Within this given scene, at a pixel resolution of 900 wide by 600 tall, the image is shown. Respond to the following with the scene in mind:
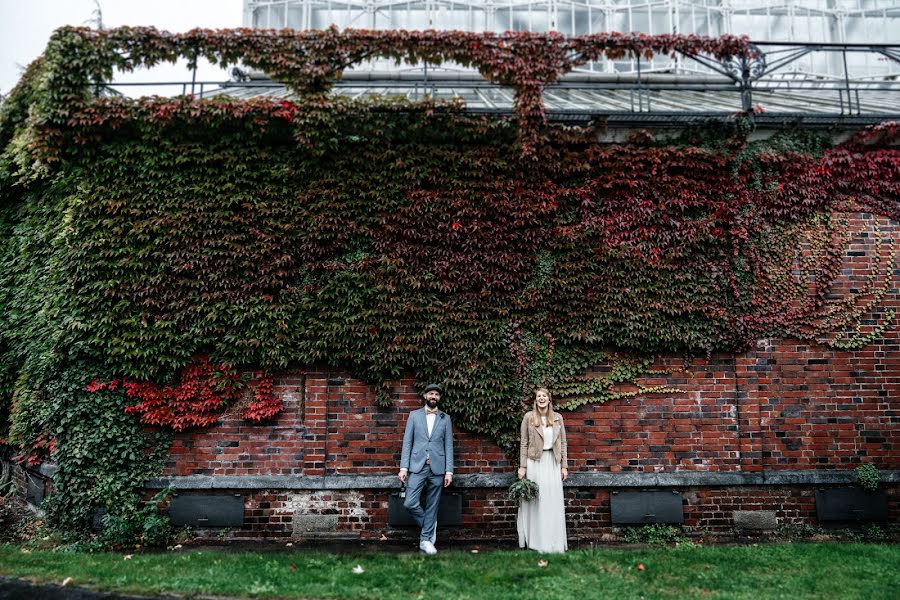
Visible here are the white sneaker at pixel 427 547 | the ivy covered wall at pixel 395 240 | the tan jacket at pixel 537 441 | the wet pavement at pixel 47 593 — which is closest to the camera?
the wet pavement at pixel 47 593

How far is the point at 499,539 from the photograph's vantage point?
759cm

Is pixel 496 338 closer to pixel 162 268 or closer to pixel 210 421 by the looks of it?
pixel 210 421

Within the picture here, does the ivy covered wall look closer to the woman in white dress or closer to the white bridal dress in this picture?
the woman in white dress

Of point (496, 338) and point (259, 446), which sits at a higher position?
point (496, 338)

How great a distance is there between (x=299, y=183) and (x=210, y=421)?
139 inches

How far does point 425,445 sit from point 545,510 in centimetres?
168

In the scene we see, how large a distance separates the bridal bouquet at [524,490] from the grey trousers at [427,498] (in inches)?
35.9

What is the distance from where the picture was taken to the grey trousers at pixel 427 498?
7078 millimetres

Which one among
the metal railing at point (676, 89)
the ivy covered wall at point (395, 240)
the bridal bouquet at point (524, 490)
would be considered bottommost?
the bridal bouquet at point (524, 490)

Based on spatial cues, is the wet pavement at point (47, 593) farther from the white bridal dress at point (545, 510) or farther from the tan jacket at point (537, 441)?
the tan jacket at point (537, 441)

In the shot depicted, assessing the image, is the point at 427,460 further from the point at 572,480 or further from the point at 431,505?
the point at 572,480

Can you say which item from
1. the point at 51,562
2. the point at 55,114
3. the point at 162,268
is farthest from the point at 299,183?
the point at 51,562

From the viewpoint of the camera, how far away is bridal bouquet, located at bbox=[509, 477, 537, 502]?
6.99 metres

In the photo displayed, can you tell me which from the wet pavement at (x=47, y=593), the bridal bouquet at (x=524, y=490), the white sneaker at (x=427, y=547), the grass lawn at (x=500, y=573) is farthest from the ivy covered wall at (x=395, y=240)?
the wet pavement at (x=47, y=593)
